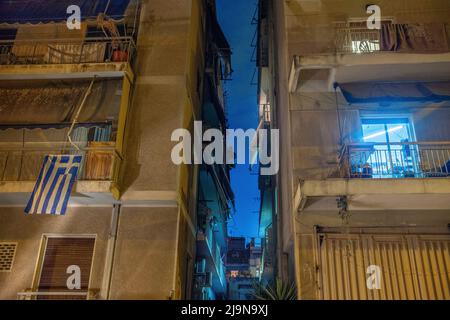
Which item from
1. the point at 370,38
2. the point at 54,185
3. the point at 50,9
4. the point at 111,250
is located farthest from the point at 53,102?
the point at 370,38

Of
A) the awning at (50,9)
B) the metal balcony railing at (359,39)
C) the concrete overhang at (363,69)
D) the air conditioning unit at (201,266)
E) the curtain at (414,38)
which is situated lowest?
the air conditioning unit at (201,266)

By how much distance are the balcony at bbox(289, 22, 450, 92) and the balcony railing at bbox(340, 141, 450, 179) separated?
206cm

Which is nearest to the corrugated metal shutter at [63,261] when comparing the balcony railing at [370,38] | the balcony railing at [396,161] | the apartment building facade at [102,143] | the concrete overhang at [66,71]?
the apartment building facade at [102,143]

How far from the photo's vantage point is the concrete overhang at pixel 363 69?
10.2 meters

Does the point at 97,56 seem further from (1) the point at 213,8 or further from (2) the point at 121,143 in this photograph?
(1) the point at 213,8

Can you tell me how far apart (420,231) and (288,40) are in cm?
625

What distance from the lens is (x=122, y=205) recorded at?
10250mm

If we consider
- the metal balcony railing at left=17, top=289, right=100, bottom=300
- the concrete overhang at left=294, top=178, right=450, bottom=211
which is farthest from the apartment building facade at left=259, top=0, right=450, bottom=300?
the metal balcony railing at left=17, top=289, right=100, bottom=300

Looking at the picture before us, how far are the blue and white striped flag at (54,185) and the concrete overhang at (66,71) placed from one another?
265 centimetres

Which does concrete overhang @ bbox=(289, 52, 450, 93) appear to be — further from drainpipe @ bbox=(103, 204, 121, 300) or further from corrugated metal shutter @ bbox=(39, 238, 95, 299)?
corrugated metal shutter @ bbox=(39, 238, 95, 299)

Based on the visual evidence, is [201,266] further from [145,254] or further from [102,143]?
[102,143]

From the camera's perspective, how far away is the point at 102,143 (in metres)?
10.3

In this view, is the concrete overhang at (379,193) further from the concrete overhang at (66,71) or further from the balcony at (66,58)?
the balcony at (66,58)
